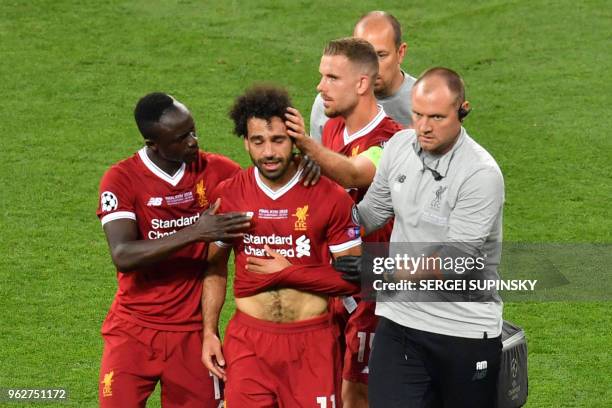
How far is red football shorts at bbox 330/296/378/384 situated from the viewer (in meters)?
8.16

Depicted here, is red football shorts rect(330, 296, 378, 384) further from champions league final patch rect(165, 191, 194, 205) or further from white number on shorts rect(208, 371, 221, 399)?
champions league final patch rect(165, 191, 194, 205)

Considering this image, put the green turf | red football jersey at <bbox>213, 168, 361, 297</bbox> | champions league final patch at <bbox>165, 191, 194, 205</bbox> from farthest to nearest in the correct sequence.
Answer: the green turf, champions league final patch at <bbox>165, 191, 194, 205</bbox>, red football jersey at <bbox>213, 168, 361, 297</bbox>

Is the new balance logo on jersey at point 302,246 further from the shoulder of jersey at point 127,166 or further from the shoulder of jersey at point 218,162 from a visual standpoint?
the shoulder of jersey at point 127,166

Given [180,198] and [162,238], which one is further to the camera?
[180,198]

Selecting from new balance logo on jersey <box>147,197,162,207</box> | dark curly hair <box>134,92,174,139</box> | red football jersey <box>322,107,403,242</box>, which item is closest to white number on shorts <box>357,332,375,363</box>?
red football jersey <box>322,107,403,242</box>

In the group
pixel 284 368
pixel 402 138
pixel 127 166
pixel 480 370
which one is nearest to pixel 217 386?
pixel 284 368

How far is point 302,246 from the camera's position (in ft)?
23.6

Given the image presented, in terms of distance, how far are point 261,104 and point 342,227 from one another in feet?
2.61

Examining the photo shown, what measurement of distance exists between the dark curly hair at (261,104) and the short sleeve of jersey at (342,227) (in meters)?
0.55

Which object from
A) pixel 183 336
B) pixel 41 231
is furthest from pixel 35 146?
pixel 183 336

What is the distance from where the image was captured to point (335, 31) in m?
16.7

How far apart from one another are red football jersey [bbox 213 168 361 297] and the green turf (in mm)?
2550

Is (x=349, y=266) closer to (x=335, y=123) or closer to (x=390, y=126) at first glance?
(x=390, y=126)

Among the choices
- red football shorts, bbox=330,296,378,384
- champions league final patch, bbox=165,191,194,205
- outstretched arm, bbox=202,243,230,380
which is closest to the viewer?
outstretched arm, bbox=202,243,230,380
